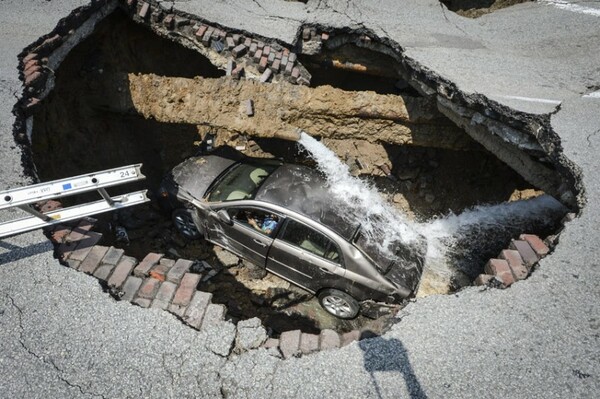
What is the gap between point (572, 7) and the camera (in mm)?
6570

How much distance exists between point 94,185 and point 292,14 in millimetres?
5388

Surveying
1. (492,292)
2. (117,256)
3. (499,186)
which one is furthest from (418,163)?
(117,256)

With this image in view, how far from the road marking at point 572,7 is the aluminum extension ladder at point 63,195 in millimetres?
8452

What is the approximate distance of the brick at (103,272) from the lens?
2.77 m

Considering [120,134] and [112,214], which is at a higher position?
[120,134]

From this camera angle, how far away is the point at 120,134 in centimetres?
633

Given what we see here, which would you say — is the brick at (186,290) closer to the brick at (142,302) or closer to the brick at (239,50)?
the brick at (142,302)

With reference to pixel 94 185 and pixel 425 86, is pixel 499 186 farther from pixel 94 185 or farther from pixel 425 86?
pixel 94 185

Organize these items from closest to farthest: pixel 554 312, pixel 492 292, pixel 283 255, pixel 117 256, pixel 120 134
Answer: pixel 554 312, pixel 492 292, pixel 117 256, pixel 283 255, pixel 120 134

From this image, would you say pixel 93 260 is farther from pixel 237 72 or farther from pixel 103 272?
pixel 237 72

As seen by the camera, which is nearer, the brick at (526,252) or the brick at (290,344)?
the brick at (290,344)

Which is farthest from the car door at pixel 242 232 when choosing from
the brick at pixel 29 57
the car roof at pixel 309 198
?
the brick at pixel 29 57

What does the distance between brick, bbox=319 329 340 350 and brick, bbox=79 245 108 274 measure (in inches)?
79.2

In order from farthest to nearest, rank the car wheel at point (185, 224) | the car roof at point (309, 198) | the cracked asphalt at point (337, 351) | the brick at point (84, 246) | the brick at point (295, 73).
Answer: the brick at point (295, 73) → the car wheel at point (185, 224) → the car roof at point (309, 198) → the brick at point (84, 246) → the cracked asphalt at point (337, 351)
